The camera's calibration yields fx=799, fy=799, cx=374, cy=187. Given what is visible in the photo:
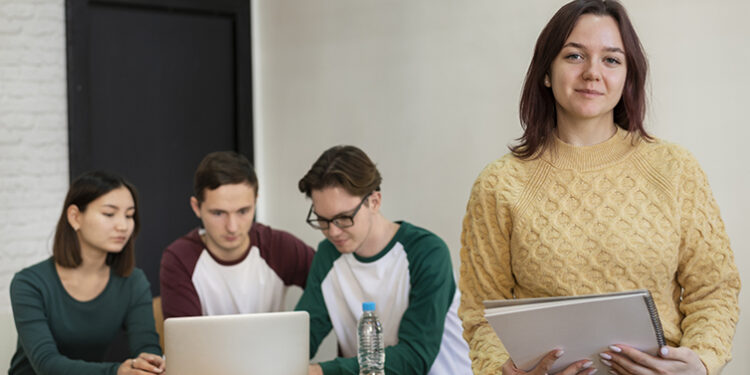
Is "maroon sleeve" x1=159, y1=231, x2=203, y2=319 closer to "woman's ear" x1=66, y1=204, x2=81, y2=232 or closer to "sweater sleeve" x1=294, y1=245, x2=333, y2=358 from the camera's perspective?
"woman's ear" x1=66, y1=204, x2=81, y2=232

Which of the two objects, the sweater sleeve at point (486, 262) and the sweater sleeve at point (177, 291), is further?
the sweater sleeve at point (177, 291)

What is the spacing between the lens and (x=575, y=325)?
1.49 m

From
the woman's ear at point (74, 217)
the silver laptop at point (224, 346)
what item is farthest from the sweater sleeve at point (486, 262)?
the woman's ear at point (74, 217)

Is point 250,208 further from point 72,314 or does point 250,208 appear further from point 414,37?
point 414,37

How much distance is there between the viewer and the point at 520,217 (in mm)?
1685

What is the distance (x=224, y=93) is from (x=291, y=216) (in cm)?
83

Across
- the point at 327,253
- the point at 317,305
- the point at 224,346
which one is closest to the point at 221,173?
the point at 327,253

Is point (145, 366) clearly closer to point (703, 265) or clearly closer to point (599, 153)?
point (599, 153)

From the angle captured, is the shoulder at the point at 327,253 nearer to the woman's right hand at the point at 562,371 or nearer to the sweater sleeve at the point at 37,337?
the sweater sleeve at the point at 37,337

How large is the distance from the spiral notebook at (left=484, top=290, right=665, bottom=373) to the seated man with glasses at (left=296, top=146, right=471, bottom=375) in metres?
0.97

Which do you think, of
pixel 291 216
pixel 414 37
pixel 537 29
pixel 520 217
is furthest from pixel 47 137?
pixel 520 217

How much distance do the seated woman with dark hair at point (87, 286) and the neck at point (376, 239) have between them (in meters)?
0.87

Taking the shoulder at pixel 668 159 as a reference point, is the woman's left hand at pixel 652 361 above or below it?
below

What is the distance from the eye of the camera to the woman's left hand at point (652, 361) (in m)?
1.51
